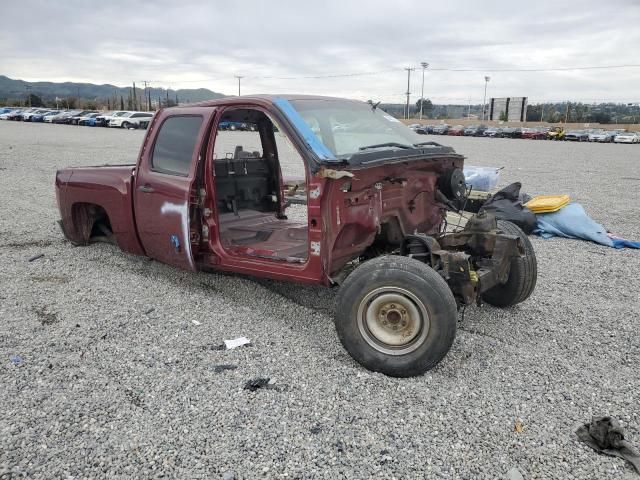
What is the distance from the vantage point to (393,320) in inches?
137

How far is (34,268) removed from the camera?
564 centimetres

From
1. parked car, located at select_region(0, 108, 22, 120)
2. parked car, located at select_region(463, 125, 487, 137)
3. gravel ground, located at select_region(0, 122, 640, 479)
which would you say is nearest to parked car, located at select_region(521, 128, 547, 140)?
parked car, located at select_region(463, 125, 487, 137)

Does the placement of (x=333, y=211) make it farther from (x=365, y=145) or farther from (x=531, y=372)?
(x=531, y=372)

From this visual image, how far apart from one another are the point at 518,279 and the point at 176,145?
3.26 metres

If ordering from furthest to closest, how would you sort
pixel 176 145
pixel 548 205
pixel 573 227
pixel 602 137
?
1. pixel 602 137
2. pixel 548 205
3. pixel 573 227
4. pixel 176 145

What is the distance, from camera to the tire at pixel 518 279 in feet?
14.5

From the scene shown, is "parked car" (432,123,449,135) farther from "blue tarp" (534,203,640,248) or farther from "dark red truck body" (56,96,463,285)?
"dark red truck body" (56,96,463,285)

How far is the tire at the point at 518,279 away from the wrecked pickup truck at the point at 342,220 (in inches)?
0.4

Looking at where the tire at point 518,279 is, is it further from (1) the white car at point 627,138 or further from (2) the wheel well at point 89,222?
(1) the white car at point 627,138

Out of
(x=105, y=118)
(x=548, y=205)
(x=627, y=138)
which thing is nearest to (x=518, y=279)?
(x=548, y=205)

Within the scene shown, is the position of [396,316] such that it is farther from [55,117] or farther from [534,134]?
[55,117]

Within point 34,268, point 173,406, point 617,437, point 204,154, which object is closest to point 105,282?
point 34,268

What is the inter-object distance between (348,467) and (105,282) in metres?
3.54

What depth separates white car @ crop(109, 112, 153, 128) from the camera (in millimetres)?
41625
